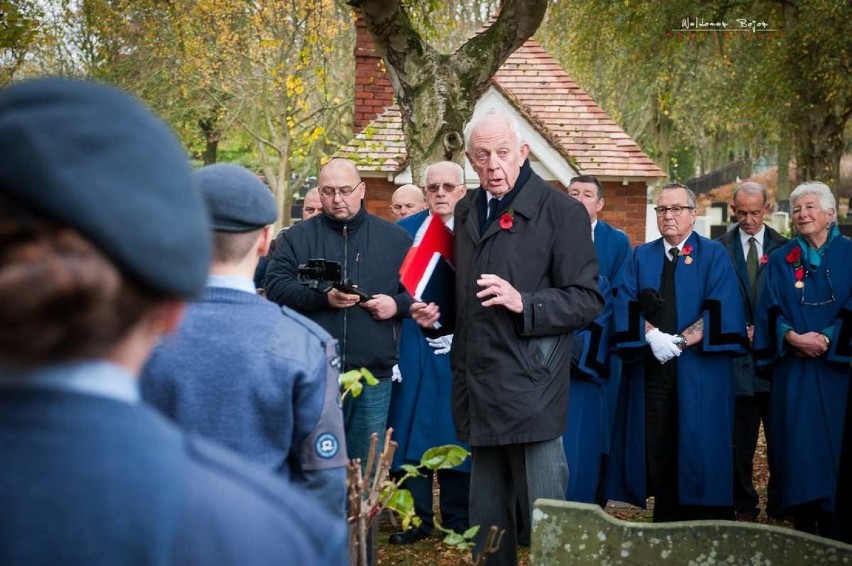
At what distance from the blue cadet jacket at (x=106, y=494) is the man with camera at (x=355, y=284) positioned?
188 inches

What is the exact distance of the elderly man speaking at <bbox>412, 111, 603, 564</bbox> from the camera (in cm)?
498

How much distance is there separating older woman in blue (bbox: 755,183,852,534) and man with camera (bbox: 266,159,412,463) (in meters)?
2.60

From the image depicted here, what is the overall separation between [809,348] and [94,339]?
656cm

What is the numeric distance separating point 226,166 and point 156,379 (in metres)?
0.65

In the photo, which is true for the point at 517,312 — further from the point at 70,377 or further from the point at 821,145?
the point at 821,145

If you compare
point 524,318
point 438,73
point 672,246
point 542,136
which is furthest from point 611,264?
point 542,136

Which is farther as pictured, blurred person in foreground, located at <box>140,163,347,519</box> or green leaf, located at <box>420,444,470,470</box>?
green leaf, located at <box>420,444,470,470</box>

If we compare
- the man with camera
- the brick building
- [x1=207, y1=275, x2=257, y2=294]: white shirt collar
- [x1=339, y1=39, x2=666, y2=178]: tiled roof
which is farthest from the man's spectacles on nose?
[x1=339, y1=39, x2=666, y2=178]: tiled roof

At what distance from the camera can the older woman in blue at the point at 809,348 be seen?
7301 mm

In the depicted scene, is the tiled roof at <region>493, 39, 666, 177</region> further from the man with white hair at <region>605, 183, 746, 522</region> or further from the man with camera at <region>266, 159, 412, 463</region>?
the man with camera at <region>266, 159, 412, 463</region>

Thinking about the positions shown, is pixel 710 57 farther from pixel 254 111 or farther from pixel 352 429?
pixel 352 429

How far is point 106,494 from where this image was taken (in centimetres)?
131

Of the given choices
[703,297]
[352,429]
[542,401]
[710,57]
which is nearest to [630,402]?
[703,297]

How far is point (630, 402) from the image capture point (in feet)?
25.4
